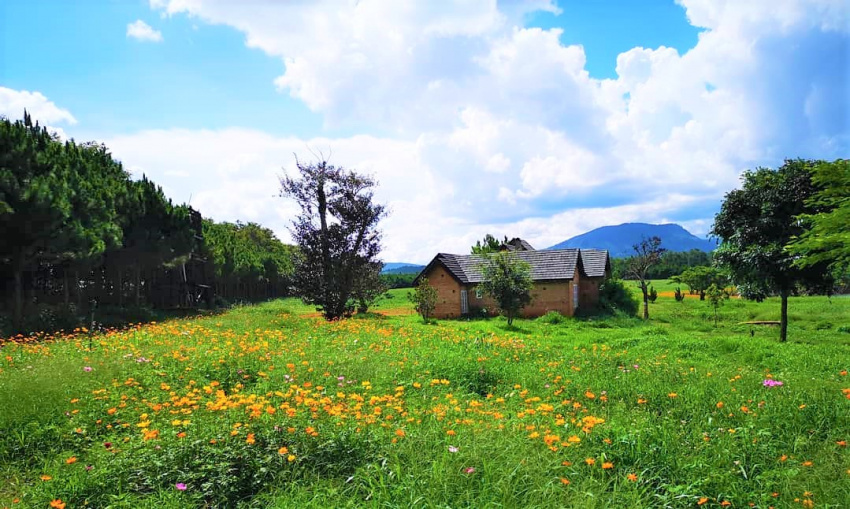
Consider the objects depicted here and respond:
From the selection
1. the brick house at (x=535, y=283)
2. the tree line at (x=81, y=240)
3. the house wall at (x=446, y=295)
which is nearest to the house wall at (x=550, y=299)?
the brick house at (x=535, y=283)

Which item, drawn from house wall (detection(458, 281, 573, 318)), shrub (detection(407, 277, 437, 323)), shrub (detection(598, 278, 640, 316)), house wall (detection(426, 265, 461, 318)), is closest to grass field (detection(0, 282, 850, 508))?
shrub (detection(407, 277, 437, 323))

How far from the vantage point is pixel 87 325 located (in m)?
18.6

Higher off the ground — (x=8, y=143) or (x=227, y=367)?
(x=8, y=143)

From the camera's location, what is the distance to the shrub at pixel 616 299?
34.1 meters

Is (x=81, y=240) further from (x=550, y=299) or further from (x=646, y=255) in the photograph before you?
(x=646, y=255)

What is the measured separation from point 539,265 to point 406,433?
30120 millimetres

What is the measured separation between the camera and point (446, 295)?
3347 cm

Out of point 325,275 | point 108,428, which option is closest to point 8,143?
point 325,275

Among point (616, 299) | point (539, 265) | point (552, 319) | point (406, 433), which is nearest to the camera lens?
point (406, 433)

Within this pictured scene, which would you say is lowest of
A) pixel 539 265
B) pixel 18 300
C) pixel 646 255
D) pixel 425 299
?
pixel 425 299

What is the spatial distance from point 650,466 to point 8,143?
2122 centimetres

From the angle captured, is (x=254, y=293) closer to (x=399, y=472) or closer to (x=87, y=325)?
(x=87, y=325)

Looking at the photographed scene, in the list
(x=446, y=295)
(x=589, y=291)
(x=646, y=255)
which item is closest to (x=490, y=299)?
(x=446, y=295)

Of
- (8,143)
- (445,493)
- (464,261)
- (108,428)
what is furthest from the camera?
(464,261)
